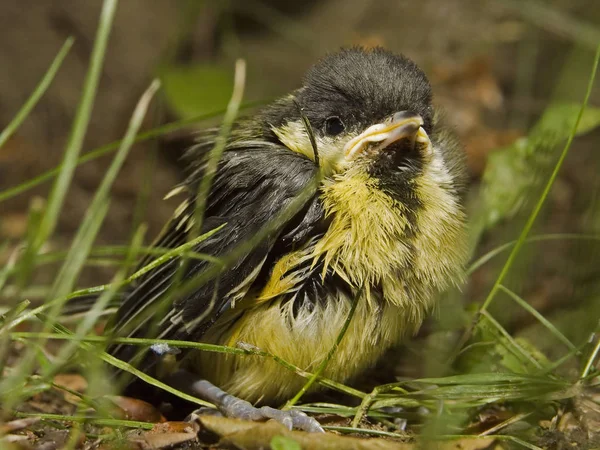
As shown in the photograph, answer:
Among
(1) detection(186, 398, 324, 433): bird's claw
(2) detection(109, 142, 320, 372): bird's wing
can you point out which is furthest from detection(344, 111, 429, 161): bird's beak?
(1) detection(186, 398, 324, 433): bird's claw

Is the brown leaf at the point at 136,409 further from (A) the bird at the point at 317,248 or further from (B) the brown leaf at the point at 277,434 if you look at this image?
(B) the brown leaf at the point at 277,434

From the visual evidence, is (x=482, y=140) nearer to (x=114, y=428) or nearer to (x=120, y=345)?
(x=120, y=345)

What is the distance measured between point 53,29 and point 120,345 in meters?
2.46

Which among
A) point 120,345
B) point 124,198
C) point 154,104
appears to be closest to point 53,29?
point 154,104

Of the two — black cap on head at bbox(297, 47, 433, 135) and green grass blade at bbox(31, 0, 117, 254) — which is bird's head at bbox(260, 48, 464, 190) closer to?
black cap on head at bbox(297, 47, 433, 135)

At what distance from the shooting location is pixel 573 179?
3.41 metres

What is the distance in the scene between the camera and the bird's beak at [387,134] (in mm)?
1751

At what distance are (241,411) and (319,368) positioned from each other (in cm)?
23

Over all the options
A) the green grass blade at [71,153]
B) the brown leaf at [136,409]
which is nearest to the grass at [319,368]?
the green grass blade at [71,153]

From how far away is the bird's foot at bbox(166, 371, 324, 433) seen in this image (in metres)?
1.71

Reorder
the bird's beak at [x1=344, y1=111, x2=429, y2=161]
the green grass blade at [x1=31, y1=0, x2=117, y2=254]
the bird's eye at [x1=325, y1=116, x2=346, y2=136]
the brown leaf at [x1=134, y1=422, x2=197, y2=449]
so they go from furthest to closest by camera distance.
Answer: the bird's eye at [x1=325, y1=116, x2=346, y2=136]
the bird's beak at [x1=344, y1=111, x2=429, y2=161]
the brown leaf at [x1=134, y1=422, x2=197, y2=449]
the green grass blade at [x1=31, y1=0, x2=117, y2=254]

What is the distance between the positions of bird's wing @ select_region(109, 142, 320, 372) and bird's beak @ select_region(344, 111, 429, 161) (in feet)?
0.35

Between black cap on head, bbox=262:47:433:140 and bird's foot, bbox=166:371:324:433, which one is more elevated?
black cap on head, bbox=262:47:433:140

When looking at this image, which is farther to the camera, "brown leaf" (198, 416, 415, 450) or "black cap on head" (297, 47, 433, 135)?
"black cap on head" (297, 47, 433, 135)
